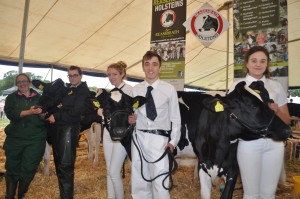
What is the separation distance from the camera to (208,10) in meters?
3.90

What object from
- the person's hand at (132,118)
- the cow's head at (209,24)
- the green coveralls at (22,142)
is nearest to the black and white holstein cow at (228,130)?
the person's hand at (132,118)

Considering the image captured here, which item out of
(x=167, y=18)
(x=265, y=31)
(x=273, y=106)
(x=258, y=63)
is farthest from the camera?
(x=167, y=18)

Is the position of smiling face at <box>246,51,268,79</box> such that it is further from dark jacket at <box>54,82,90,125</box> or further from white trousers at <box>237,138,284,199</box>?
dark jacket at <box>54,82,90,125</box>

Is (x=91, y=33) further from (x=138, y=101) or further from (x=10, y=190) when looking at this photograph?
(x=138, y=101)

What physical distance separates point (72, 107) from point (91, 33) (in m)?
3.32

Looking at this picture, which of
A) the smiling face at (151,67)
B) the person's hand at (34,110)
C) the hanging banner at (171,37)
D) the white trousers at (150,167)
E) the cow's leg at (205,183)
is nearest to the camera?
the white trousers at (150,167)

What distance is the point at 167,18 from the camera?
402cm

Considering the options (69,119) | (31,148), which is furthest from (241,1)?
(31,148)

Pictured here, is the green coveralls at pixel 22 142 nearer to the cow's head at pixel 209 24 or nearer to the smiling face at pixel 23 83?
the smiling face at pixel 23 83

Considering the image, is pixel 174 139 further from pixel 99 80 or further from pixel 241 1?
pixel 99 80

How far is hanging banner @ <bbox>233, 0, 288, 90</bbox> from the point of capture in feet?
10.2

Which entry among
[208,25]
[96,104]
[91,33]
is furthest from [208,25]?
[91,33]

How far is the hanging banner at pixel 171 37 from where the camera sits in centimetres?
385

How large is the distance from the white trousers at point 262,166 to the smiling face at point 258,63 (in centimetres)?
53
